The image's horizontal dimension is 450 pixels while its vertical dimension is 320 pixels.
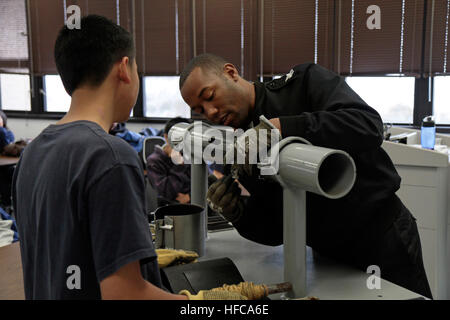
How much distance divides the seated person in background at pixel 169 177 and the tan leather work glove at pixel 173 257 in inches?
77.4

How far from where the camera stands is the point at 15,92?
5.62m

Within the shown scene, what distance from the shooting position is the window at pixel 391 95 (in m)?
3.78

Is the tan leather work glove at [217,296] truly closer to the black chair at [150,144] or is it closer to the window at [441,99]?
the black chair at [150,144]

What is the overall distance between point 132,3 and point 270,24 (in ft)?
Result: 5.33

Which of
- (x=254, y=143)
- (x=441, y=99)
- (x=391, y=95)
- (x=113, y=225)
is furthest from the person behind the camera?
(x=391, y=95)

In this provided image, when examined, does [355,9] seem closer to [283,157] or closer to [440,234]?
[440,234]

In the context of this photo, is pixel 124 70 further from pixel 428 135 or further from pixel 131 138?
pixel 131 138

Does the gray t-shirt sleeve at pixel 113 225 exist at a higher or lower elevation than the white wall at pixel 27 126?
higher

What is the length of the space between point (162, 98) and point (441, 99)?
2.82 metres

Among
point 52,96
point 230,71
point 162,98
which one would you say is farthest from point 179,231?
point 52,96

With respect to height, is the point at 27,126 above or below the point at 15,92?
below

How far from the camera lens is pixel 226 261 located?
0.97 m

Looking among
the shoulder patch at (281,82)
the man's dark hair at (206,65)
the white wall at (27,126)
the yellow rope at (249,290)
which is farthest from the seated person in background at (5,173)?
the yellow rope at (249,290)

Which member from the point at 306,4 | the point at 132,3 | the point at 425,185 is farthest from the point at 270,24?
the point at 425,185
